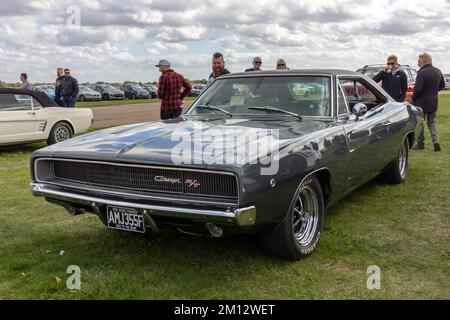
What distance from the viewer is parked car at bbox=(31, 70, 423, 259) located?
10.5 ft

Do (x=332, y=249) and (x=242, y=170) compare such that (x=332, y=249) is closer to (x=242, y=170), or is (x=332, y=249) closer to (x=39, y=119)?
(x=242, y=170)

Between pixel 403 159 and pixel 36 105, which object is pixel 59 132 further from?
pixel 403 159

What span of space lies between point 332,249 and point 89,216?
8.40 ft

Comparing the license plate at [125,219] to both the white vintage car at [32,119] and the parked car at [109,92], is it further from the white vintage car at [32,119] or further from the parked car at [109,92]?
the parked car at [109,92]

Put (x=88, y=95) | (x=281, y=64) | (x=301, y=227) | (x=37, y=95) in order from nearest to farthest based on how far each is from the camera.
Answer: (x=301, y=227) → (x=281, y=64) → (x=37, y=95) → (x=88, y=95)

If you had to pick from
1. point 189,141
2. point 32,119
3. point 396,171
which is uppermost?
point 189,141

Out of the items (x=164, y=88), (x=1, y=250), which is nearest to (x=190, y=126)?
(x=1, y=250)

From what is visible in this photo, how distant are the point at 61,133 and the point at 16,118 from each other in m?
1.07

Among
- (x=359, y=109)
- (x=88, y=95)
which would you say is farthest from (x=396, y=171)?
(x=88, y=95)

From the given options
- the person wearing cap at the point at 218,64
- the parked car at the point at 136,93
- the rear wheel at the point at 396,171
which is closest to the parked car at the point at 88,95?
→ the parked car at the point at 136,93

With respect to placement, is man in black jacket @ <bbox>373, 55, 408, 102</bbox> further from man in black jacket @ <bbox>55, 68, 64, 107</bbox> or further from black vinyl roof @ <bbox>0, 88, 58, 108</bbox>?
man in black jacket @ <bbox>55, 68, 64, 107</bbox>

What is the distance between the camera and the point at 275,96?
4742mm

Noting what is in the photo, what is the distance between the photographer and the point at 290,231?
3.57m

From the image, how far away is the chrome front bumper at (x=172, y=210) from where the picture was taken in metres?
3.08
